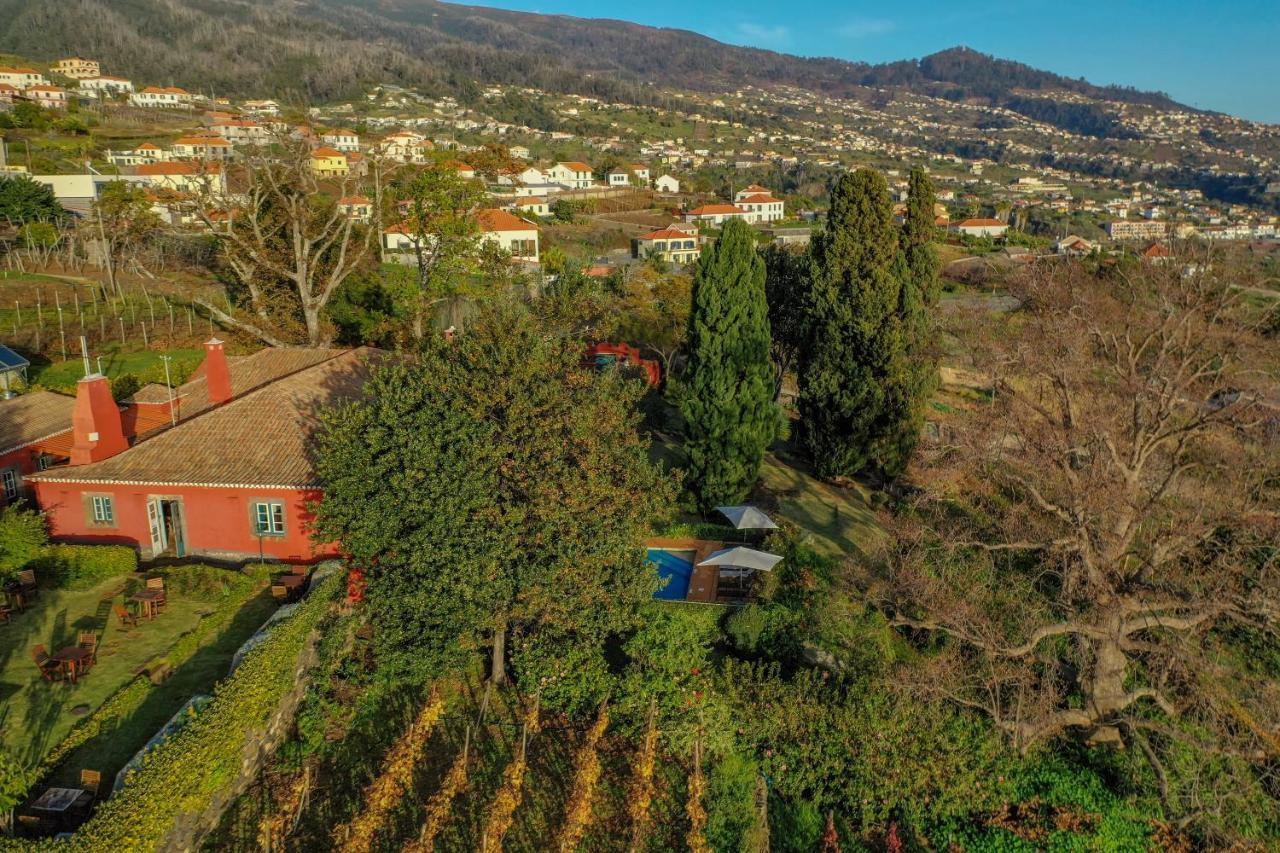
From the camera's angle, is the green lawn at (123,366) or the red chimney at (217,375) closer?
the red chimney at (217,375)

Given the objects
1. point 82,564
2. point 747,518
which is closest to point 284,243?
point 82,564

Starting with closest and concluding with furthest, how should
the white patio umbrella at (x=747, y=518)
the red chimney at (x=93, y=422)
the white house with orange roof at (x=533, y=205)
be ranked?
the red chimney at (x=93, y=422), the white patio umbrella at (x=747, y=518), the white house with orange roof at (x=533, y=205)

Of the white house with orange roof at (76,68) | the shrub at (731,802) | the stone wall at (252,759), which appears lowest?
the shrub at (731,802)

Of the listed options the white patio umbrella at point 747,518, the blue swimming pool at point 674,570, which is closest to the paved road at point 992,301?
the white patio umbrella at point 747,518

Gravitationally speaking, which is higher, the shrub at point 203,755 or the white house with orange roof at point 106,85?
the white house with orange roof at point 106,85

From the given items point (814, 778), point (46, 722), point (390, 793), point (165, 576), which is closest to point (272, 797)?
point (390, 793)

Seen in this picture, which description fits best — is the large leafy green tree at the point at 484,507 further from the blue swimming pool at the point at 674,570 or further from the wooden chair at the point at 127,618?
the blue swimming pool at the point at 674,570
